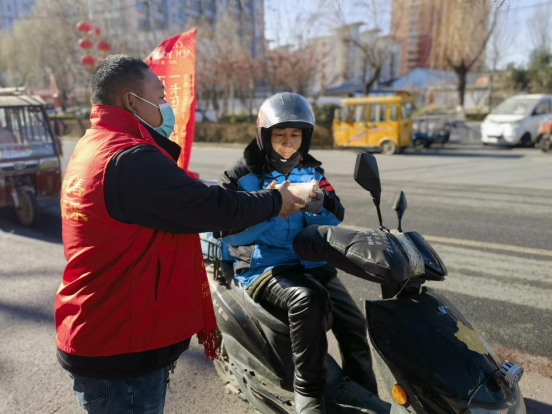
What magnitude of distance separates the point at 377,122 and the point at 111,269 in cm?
1678

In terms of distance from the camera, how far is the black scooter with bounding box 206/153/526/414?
5.45ft

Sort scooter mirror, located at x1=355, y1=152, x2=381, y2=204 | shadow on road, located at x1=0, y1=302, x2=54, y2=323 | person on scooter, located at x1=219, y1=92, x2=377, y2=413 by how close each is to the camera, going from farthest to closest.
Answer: shadow on road, located at x1=0, y1=302, x2=54, y2=323 → person on scooter, located at x1=219, y1=92, x2=377, y2=413 → scooter mirror, located at x1=355, y1=152, x2=381, y2=204

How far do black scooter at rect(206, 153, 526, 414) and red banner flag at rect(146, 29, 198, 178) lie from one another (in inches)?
143

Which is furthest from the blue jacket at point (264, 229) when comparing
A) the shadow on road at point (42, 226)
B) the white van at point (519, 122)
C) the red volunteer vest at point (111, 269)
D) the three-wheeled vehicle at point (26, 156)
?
the white van at point (519, 122)

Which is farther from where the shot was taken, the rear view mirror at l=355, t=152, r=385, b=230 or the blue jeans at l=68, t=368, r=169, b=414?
the rear view mirror at l=355, t=152, r=385, b=230

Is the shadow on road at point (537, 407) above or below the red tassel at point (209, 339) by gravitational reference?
below

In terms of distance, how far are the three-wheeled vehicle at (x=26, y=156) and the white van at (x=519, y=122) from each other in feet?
51.6

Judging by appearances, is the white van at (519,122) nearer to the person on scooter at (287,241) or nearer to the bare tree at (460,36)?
the bare tree at (460,36)

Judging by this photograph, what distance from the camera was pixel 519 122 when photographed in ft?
58.0

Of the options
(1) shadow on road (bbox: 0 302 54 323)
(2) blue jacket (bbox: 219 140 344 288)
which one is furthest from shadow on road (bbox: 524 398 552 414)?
(1) shadow on road (bbox: 0 302 54 323)

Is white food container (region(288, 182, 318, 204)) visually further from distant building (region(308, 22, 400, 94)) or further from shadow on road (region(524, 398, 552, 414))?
distant building (region(308, 22, 400, 94))

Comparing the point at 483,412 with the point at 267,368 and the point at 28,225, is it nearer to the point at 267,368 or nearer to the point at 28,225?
the point at 267,368

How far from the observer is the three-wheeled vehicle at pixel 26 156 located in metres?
7.54

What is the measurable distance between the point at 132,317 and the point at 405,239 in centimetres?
111
